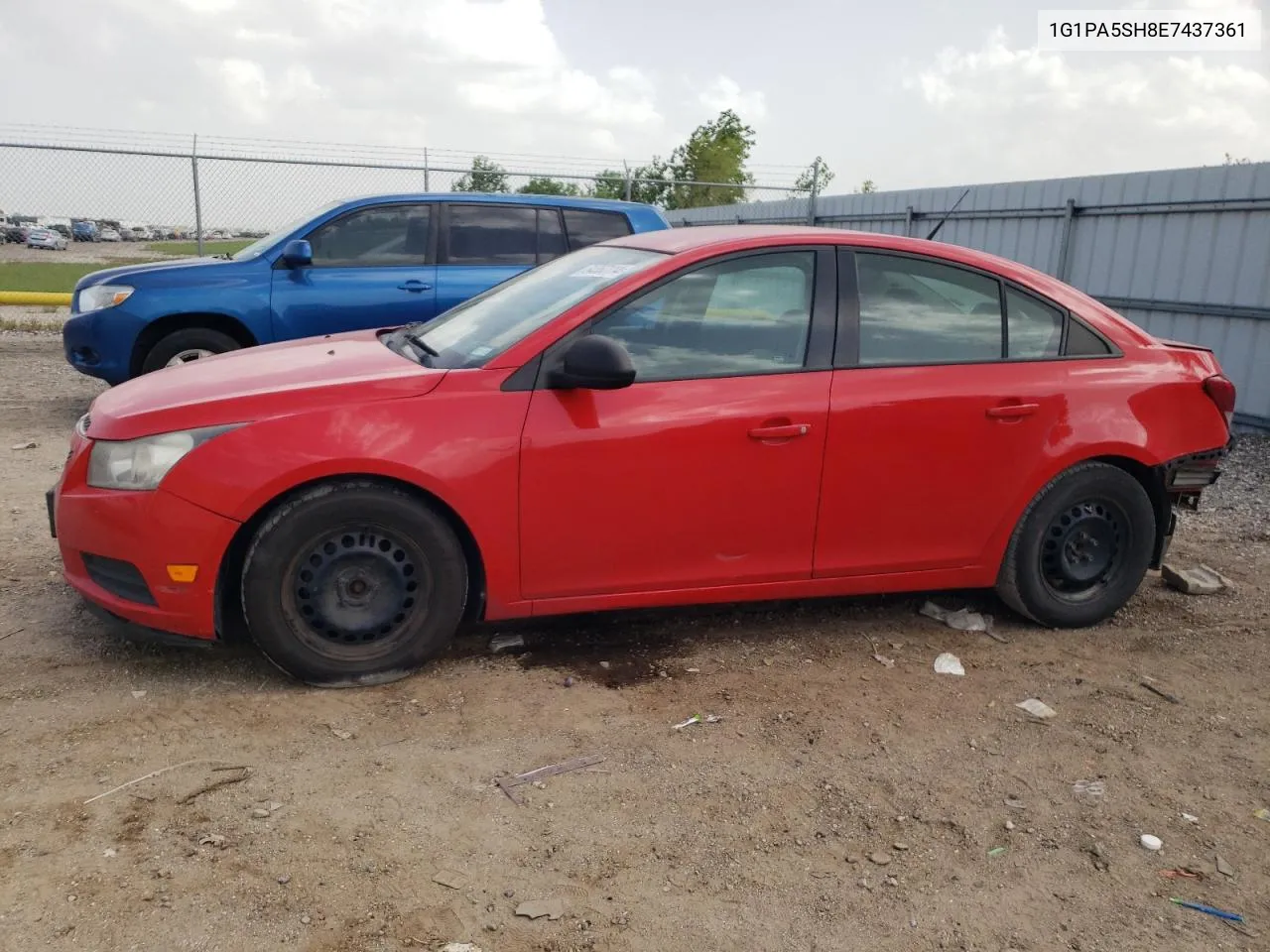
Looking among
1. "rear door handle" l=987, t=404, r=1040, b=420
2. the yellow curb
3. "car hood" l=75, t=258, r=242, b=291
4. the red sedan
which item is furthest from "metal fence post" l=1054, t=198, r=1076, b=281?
the yellow curb

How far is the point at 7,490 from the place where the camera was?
608cm

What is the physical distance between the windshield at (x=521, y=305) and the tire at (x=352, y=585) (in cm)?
66

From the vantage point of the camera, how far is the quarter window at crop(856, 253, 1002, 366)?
13.5 feet

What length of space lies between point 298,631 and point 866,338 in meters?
2.39

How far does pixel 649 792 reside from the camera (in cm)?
310

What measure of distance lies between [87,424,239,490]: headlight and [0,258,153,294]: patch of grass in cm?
1498

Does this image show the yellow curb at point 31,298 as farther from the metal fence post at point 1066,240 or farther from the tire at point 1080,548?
the tire at point 1080,548

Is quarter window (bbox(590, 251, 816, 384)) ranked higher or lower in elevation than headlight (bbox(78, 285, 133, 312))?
higher

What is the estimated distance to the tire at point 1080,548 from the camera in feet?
14.3

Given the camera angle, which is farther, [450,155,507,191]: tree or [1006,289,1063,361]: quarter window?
[450,155,507,191]: tree

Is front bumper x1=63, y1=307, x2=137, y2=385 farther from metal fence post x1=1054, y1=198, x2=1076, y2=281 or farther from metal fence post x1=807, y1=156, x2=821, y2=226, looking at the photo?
metal fence post x1=807, y1=156, x2=821, y2=226

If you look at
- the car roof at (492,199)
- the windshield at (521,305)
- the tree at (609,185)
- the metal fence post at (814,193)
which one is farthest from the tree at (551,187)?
the windshield at (521,305)

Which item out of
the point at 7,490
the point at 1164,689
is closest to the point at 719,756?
the point at 1164,689

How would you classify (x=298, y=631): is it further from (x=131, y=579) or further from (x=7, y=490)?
(x=7, y=490)
